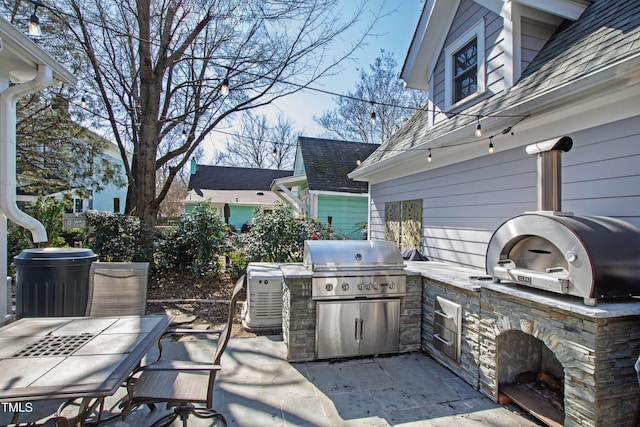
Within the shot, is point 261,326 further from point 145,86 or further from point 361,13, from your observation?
point 361,13

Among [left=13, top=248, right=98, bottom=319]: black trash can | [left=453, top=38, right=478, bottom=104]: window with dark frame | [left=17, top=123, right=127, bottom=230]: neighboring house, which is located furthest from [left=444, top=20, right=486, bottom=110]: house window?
[left=17, top=123, right=127, bottom=230]: neighboring house

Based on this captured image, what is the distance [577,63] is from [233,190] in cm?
1869

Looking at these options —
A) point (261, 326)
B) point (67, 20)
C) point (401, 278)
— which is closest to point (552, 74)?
point (401, 278)

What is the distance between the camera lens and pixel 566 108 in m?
3.03

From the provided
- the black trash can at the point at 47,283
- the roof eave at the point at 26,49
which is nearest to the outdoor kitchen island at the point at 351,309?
the black trash can at the point at 47,283

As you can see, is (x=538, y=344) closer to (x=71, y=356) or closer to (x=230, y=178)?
(x=71, y=356)

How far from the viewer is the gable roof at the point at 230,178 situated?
66.7 ft

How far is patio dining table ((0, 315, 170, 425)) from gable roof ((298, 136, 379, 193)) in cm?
859

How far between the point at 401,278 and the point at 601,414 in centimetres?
203

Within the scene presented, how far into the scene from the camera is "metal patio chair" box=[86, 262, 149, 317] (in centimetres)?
334

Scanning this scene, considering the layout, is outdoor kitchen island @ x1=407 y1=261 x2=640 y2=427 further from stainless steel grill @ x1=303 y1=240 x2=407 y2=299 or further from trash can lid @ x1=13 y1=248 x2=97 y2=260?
trash can lid @ x1=13 y1=248 x2=97 y2=260

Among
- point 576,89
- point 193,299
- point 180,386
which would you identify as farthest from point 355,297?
point 193,299

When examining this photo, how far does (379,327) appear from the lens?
151 inches

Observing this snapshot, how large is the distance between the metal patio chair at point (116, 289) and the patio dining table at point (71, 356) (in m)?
0.69
